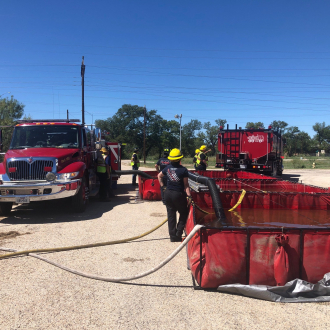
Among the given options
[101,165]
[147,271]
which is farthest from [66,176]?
[147,271]

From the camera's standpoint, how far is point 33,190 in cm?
770

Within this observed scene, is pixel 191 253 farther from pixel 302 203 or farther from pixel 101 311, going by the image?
pixel 302 203

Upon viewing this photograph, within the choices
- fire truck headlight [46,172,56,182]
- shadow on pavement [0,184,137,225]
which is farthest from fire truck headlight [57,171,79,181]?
shadow on pavement [0,184,137,225]

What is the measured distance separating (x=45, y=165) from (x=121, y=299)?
5.17m

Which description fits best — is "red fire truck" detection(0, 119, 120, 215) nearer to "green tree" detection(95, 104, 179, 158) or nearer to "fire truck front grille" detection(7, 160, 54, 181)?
"fire truck front grille" detection(7, 160, 54, 181)

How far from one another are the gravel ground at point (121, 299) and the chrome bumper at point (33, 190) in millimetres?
1521

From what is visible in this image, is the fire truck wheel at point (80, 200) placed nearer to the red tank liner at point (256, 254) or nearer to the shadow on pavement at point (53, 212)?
the shadow on pavement at point (53, 212)

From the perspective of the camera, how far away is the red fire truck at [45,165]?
7.72 m

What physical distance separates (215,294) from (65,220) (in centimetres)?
519

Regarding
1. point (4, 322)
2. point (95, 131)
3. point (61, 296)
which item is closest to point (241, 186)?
point (95, 131)

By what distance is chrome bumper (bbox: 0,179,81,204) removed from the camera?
25.1 ft

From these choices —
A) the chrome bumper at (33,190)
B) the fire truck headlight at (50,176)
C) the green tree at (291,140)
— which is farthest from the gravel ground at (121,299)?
the green tree at (291,140)

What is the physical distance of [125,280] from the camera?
4.08 m

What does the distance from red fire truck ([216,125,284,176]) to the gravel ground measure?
12.5m
